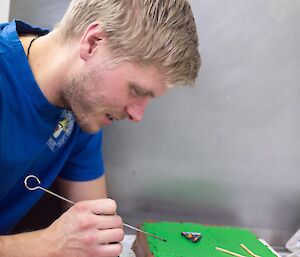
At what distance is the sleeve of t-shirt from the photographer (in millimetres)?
1084

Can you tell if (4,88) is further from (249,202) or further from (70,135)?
(249,202)

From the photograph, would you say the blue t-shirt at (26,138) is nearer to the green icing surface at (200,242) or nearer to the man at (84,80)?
the man at (84,80)

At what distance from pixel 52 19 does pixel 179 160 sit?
650 millimetres

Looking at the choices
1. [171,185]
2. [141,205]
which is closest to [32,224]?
[141,205]

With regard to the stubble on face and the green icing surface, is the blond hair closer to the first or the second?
the stubble on face

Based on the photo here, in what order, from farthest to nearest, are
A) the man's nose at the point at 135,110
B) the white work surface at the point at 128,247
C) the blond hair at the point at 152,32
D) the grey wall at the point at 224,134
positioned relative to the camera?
the grey wall at the point at 224,134, the white work surface at the point at 128,247, the man's nose at the point at 135,110, the blond hair at the point at 152,32

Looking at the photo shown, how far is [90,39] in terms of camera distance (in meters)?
0.80

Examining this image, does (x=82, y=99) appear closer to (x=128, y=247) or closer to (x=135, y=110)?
(x=135, y=110)

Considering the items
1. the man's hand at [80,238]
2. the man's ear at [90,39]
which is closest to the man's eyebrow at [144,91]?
the man's ear at [90,39]

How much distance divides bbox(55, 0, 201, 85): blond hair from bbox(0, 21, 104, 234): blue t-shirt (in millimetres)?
207

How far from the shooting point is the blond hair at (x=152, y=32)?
2.48ft

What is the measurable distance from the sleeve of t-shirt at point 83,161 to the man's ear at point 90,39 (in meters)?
0.32

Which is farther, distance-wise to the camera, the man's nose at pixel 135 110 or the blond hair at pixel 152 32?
the man's nose at pixel 135 110

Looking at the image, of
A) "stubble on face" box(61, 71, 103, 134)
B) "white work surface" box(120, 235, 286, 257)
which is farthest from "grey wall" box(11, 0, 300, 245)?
"stubble on face" box(61, 71, 103, 134)
